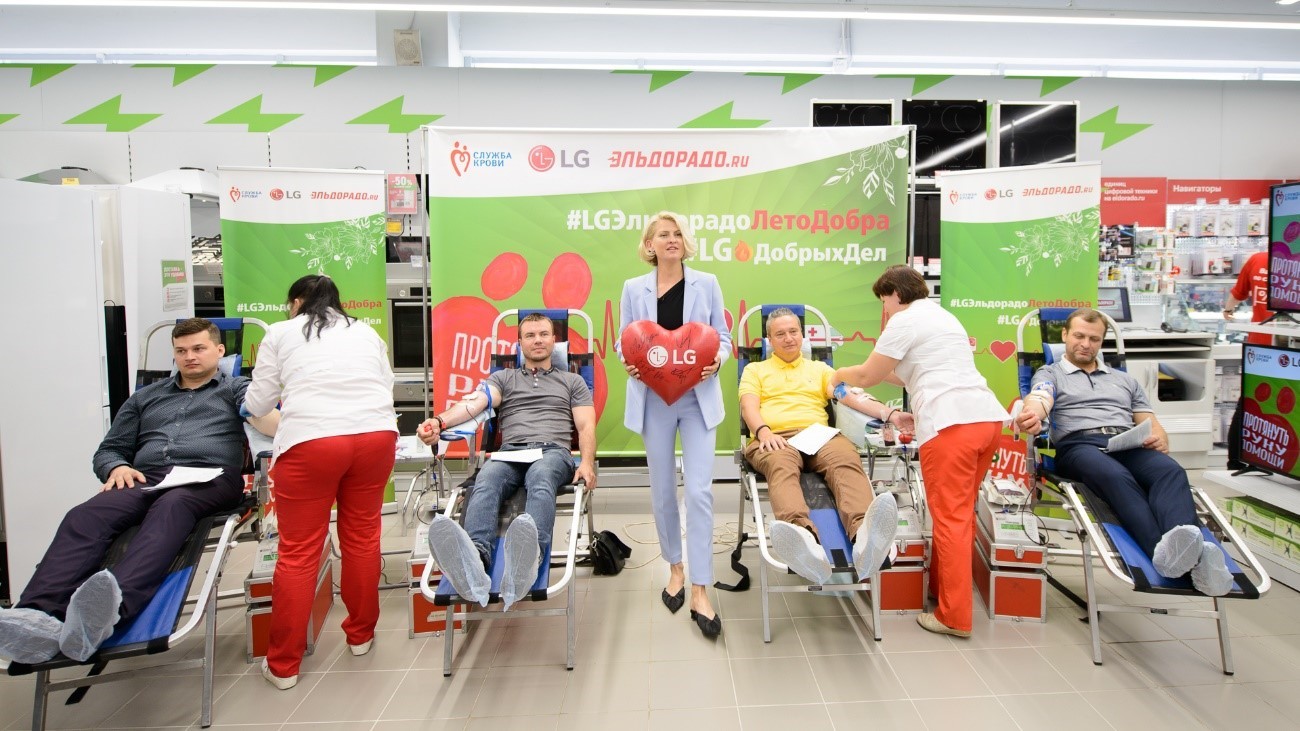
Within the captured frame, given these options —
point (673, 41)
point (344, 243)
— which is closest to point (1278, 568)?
point (344, 243)

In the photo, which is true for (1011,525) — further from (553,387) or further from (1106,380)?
(553,387)

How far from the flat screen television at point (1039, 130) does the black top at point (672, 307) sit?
3666 mm

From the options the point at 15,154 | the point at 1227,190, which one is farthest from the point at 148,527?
the point at 1227,190

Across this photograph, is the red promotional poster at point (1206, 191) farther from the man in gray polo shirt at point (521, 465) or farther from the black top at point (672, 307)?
the man in gray polo shirt at point (521, 465)

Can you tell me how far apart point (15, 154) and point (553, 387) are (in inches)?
268

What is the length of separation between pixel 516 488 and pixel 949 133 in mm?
4426

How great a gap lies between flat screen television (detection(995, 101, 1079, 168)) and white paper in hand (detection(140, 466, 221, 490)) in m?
5.48

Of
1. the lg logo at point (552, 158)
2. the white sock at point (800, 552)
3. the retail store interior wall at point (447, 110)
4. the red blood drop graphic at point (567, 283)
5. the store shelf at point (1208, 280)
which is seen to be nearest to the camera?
the white sock at point (800, 552)

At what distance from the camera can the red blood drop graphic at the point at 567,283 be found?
178 inches

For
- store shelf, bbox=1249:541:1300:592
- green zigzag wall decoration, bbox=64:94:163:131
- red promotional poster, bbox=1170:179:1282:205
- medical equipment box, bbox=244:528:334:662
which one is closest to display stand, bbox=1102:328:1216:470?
store shelf, bbox=1249:541:1300:592

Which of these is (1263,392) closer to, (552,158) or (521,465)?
(521,465)

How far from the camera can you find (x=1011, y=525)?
309 centimetres

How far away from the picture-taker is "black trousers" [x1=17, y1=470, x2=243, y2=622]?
90.5 inches

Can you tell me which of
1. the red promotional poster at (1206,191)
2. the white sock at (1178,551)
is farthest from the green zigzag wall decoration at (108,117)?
the red promotional poster at (1206,191)
